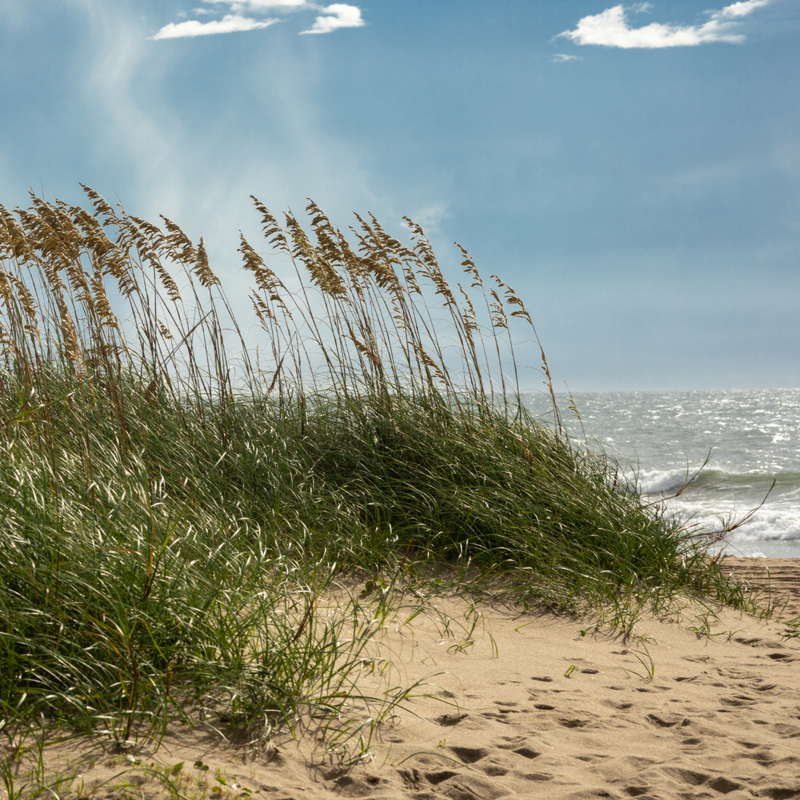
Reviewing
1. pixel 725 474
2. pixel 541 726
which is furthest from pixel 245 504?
pixel 725 474

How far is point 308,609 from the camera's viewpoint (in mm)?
2564

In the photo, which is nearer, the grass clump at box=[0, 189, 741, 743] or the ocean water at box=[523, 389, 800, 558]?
the grass clump at box=[0, 189, 741, 743]

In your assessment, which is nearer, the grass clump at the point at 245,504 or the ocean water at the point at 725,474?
the grass clump at the point at 245,504

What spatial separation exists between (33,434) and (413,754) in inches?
115

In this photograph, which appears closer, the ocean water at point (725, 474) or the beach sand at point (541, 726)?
the beach sand at point (541, 726)

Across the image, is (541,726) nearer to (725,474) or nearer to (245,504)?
(245,504)

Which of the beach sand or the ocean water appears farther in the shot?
the ocean water

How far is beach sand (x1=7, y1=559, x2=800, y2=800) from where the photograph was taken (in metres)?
2.02

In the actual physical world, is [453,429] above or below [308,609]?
above

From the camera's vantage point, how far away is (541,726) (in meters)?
2.50

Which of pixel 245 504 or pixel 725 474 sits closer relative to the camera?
pixel 245 504

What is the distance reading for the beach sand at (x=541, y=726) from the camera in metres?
2.02

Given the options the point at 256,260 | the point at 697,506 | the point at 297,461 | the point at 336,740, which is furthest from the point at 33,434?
the point at 697,506

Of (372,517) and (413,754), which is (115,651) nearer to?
(413,754)
